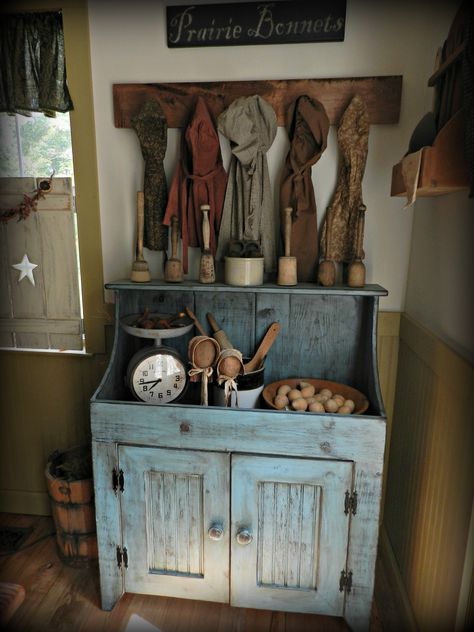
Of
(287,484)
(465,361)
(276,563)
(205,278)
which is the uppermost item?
(205,278)

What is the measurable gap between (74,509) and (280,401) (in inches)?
40.2

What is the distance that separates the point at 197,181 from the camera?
1.71m

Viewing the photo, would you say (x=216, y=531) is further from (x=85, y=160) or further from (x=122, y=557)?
(x=85, y=160)

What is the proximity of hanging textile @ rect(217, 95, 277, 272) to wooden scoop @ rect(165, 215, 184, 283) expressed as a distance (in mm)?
177

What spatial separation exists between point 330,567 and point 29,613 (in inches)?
46.3

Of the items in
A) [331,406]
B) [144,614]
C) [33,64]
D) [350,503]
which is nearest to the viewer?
[350,503]

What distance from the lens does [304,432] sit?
141 centimetres

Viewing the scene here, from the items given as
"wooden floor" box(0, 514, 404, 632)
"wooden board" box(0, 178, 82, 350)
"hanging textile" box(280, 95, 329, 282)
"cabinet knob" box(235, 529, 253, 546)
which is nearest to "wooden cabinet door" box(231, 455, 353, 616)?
"cabinet knob" box(235, 529, 253, 546)

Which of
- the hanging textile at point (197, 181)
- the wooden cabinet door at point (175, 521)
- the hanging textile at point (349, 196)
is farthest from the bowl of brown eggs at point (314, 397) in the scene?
the hanging textile at point (197, 181)

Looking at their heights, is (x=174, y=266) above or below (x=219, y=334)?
above

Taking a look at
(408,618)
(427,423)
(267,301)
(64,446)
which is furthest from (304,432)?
(64,446)

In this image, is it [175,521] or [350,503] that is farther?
[175,521]

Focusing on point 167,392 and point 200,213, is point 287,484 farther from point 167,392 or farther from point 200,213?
point 200,213

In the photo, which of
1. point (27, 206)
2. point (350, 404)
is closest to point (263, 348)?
point (350, 404)
